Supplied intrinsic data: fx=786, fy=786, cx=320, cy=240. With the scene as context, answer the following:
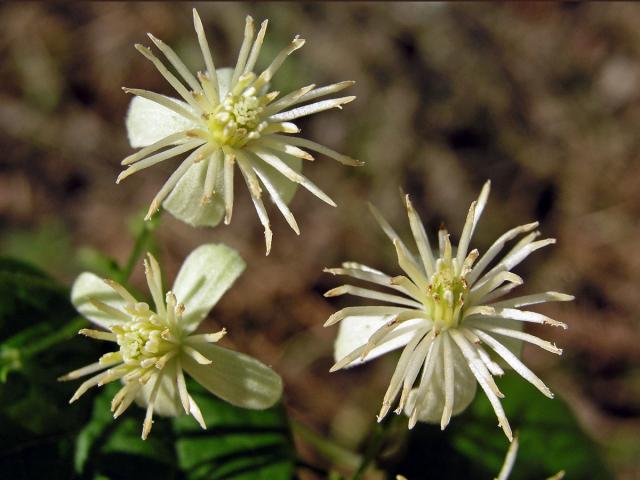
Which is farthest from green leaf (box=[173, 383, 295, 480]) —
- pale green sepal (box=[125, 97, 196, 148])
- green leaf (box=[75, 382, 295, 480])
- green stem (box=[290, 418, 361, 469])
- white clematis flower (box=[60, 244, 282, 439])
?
pale green sepal (box=[125, 97, 196, 148])

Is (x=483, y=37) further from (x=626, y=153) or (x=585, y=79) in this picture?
Result: (x=626, y=153)

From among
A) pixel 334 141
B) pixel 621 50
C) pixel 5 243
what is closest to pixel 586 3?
pixel 621 50

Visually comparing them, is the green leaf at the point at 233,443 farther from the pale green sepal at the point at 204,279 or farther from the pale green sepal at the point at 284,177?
the pale green sepal at the point at 284,177

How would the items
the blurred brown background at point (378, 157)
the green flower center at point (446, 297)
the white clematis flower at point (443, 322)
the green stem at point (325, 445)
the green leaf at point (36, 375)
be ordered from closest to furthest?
the white clematis flower at point (443, 322), the green flower center at point (446, 297), the green leaf at point (36, 375), the green stem at point (325, 445), the blurred brown background at point (378, 157)

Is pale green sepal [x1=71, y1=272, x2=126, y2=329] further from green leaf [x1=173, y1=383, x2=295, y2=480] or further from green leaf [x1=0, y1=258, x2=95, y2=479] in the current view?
green leaf [x1=173, y1=383, x2=295, y2=480]

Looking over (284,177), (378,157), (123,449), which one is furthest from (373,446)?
(378,157)

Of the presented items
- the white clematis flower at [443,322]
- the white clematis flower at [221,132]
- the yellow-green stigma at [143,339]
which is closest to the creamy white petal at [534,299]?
the white clematis flower at [443,322]

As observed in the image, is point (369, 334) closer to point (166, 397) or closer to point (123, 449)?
point (166, 397)
